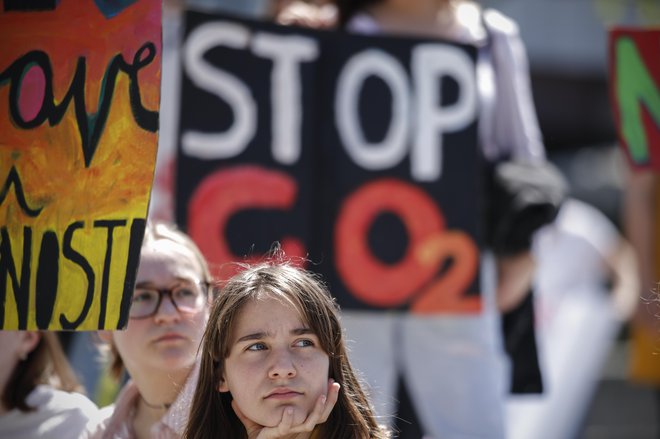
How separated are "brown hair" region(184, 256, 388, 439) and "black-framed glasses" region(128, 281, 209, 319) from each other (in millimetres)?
287

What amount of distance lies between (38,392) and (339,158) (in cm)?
121

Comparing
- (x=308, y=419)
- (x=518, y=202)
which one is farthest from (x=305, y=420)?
(x=518, y=202)

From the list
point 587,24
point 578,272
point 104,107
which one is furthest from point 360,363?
point 587,24

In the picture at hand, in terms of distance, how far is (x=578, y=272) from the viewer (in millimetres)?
5555

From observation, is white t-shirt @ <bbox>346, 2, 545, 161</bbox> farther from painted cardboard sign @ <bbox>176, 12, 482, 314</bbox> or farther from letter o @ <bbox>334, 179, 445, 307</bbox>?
letter o @ <bbox>334, 179, 445, 307</bbox>

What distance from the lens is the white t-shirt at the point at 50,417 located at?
8.21ft

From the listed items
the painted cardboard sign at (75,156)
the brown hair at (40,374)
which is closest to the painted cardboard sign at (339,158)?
the brown hair at (40,374)

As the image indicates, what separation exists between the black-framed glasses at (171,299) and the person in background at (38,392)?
281mm

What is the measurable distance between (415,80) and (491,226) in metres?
0.50

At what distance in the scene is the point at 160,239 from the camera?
8.41 feet

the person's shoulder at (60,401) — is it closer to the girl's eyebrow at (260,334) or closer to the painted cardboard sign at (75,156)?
the painted cardboard sign at (75,156)

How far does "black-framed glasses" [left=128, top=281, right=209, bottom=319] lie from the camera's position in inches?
95.5

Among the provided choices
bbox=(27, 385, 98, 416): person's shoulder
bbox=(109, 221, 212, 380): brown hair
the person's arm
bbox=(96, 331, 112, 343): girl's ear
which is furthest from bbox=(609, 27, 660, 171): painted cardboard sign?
bbox=(27, 385, 98, 416): person's shoulder

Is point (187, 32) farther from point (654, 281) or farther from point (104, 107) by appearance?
point (654, 281)
